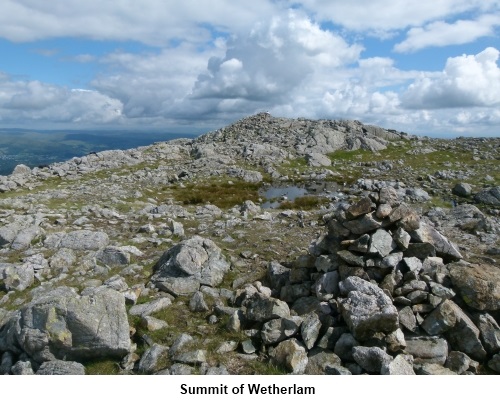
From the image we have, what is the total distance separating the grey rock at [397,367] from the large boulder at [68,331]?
6.31m

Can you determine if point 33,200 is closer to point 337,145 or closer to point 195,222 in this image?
point 195,222

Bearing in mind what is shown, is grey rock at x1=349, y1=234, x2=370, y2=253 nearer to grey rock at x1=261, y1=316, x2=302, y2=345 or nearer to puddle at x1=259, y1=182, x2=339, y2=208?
grey rock at x1=261, y1=316, x2=302, y2=345

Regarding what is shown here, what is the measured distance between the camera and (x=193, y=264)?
14000 millimetres

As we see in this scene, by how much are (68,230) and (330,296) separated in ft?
49.2

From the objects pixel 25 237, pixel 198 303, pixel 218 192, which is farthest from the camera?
pixel 218 192

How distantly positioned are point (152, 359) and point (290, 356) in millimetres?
3444

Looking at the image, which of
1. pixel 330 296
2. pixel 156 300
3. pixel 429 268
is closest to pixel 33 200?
pixel 156 300

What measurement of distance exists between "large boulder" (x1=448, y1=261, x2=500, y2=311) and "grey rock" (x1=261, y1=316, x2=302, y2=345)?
4.76 meters

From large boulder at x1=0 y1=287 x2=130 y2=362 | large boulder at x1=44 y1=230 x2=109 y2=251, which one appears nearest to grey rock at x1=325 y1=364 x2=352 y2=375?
large boulder at x1=0 y1=287 x2=130 y2=362

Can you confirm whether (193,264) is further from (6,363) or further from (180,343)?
(6,363)

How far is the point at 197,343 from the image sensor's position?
966 cm

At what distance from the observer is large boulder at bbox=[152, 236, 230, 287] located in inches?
537

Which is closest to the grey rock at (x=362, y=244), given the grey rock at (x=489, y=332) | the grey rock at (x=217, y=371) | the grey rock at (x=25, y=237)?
the grey rock at (x=489, y=332)

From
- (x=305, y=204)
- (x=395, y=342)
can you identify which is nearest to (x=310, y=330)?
(x=395, y=342)
